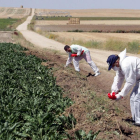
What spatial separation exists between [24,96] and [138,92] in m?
2.88

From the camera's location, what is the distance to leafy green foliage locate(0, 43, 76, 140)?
530 cm

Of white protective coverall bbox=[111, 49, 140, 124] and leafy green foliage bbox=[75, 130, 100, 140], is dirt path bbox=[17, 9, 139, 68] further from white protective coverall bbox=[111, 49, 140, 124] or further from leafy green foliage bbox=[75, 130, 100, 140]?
Result: leafy green foliage bbox=[75, 130, 100, 140]

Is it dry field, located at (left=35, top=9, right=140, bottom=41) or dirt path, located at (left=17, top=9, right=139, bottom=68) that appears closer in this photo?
dirt path, located at (left=17, top=9, right=139, bottom=68)

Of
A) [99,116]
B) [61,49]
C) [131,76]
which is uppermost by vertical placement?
[131,76]

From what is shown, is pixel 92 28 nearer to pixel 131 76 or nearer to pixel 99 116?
pixel 99 116

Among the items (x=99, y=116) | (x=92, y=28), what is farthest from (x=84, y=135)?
(x=92, y=28)

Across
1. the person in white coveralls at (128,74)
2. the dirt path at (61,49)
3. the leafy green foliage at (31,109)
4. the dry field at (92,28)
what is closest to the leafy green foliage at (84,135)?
the leafy green foliage at (31,109)

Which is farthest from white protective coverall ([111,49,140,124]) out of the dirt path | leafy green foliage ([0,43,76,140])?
the dirt path

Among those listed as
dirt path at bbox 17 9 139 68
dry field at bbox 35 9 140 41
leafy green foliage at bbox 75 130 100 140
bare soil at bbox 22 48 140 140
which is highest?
dry field at bbox 35 9 140 41

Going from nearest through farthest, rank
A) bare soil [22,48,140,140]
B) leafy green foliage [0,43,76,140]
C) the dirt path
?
leafy green foliage [0,43,76,140]
bare soil [22,48,140,140]
the dirt path

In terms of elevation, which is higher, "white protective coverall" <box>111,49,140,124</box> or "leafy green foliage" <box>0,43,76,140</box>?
"white protective coverall" <box>111,49,140,124</box>

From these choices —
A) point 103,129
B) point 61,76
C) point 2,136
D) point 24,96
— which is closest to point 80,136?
point 103,129

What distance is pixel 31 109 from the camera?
6.11m

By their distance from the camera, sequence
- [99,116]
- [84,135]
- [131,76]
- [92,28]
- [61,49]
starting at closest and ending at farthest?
[84,135] < [131,76] < [99,116] < [61,49] < [92,28]
